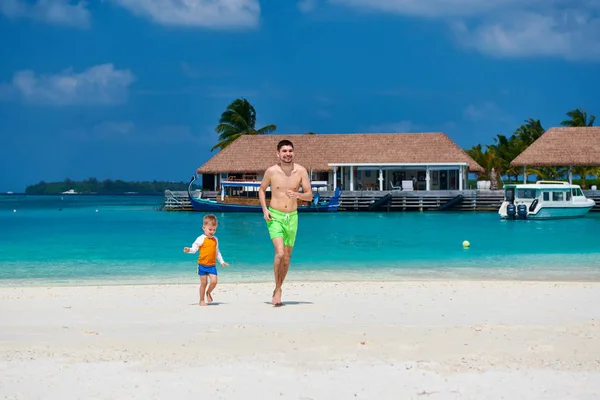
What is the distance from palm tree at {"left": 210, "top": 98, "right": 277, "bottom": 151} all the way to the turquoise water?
2607 centimetres

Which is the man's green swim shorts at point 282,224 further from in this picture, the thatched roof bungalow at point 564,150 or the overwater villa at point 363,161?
the thatched roof bungalow at point 564,150

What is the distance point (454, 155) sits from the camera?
171 ft

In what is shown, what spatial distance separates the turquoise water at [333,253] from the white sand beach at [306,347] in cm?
582

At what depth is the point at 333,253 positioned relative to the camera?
839 inches

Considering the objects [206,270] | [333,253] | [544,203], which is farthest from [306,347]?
[544,203]

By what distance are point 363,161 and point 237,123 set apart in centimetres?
1446

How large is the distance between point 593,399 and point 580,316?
331 cm

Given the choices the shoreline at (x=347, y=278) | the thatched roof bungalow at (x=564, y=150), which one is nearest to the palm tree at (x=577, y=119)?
the thatched roof bungalow at (x=564, y=150)

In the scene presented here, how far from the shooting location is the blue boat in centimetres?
4988

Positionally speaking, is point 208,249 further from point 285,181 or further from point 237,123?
point 237,123

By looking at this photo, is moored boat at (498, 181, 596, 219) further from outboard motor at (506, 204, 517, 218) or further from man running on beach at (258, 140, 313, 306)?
man running on beach at (258, 140, 313, 306)

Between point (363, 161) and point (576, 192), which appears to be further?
point (363, 161)

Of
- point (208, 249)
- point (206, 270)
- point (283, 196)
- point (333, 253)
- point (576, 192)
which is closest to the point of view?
point (283, 196)

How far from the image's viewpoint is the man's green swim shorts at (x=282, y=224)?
7.88m
